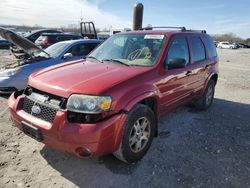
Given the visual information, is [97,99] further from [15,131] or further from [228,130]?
[228,130]

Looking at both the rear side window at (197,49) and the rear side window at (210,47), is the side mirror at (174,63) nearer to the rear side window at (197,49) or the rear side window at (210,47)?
the rear side window at (197,49)

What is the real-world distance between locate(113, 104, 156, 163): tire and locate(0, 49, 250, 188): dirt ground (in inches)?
Answer: 7.2

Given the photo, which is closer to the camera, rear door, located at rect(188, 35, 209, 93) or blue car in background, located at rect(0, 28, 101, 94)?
rear door, located at rect(188, 35, 209, 93)

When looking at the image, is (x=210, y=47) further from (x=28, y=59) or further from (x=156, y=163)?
(x=28, y=59)

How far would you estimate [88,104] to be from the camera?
9.50 ft

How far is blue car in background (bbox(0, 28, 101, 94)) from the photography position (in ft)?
20.2

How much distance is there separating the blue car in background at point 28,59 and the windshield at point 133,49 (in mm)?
1869

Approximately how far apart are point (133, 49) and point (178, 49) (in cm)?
84

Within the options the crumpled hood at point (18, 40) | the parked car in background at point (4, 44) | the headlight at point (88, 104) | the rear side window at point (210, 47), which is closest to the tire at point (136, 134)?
the headlight at point (88, 104)

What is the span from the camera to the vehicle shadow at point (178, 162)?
10.6 feet

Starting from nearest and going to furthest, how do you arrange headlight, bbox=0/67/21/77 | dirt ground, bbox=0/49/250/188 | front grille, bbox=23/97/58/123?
front grille, bbox=23/97/58/123, dirt ground, bbox=0/49/250/188, headlight, bbox=0/67/21/77

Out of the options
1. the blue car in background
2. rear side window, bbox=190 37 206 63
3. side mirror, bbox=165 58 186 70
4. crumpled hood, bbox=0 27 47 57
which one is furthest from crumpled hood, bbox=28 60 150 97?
crumpled hood, bbox=0 27 47 57

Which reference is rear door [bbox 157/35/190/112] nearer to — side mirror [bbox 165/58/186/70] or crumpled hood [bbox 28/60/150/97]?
side mirror [bbox 165/58/186/70]

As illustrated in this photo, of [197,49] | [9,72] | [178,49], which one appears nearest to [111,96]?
[178,49]
